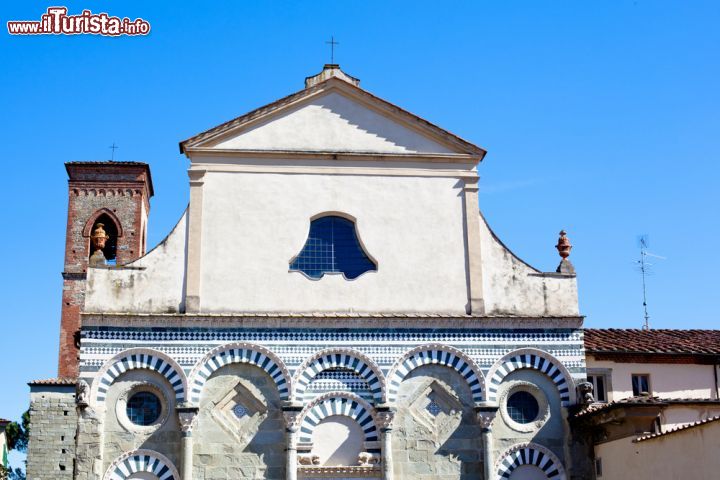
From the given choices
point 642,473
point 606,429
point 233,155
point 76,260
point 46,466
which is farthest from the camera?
point 76,260

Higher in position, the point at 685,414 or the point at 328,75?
the point at 328,75

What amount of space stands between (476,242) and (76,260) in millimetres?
18372

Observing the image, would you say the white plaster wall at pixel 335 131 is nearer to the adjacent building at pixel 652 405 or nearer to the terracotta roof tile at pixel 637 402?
the adjacent building at pixel 652 405

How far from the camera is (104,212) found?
37000mm

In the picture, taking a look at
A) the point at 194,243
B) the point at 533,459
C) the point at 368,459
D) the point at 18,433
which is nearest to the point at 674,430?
the point at 533,459

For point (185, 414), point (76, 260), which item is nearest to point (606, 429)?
point (185, 414)

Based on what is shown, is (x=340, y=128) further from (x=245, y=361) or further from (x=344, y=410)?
(x=344, y=410)

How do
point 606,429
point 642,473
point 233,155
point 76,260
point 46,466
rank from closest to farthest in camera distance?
point 642,473, point 606,429, point 233,155, point 46,466, point 76,260

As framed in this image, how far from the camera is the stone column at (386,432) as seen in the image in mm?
21172

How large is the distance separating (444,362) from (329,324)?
2592mm

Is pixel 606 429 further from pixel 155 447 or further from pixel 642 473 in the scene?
pixel 155 447

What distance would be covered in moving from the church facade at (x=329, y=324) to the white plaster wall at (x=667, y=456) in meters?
1.29

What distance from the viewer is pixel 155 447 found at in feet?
68.7

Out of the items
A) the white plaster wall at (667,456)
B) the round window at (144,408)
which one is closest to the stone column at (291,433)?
the round window at (144,408)
